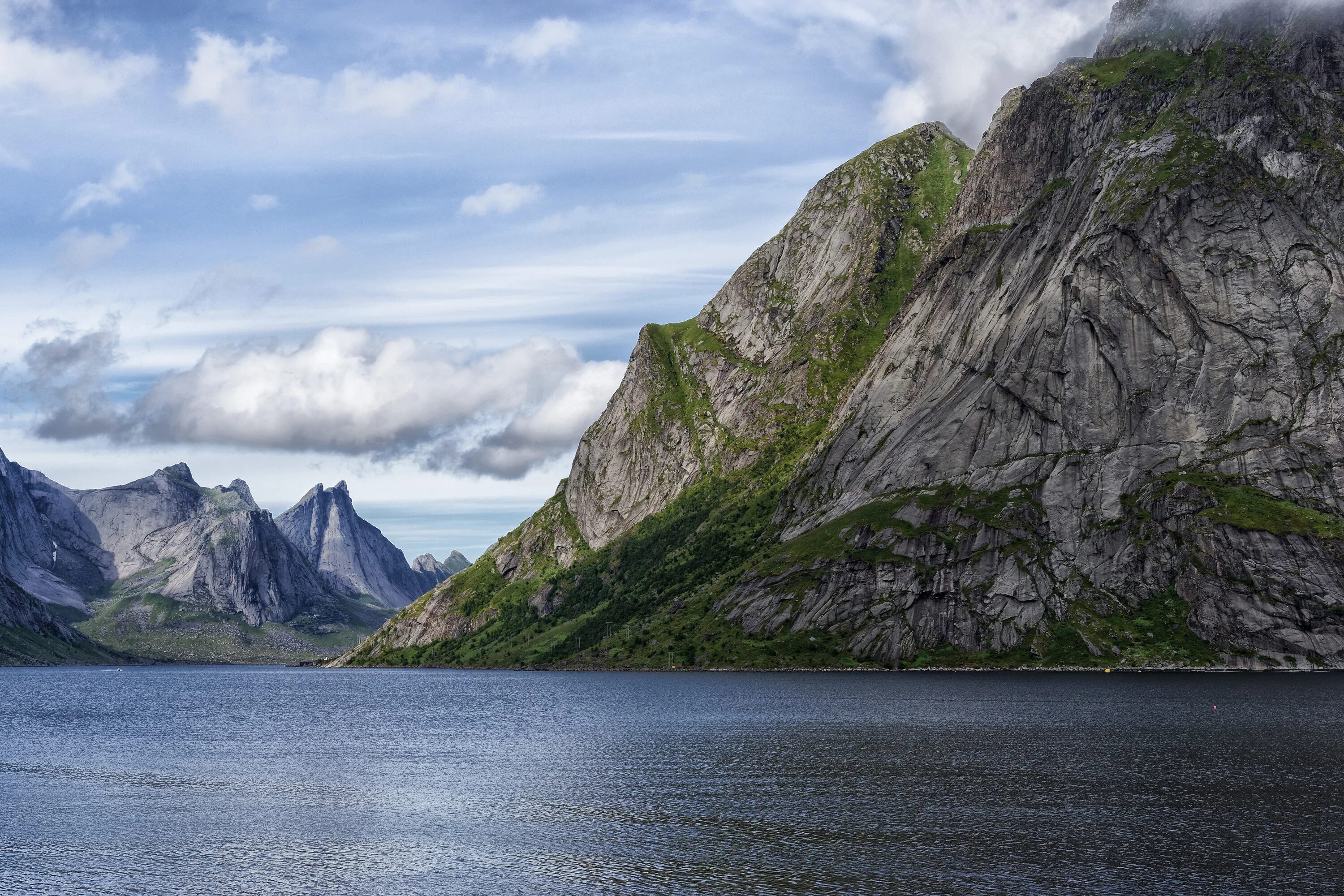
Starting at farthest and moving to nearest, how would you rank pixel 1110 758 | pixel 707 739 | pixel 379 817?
pixel 707 739 < pixel 1110 758 < pixel 379 817

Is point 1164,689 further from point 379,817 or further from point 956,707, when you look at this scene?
point 379,817

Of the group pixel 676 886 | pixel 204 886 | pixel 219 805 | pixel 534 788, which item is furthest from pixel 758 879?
pixel 219 805

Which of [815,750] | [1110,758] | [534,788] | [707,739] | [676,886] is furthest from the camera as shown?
[707,739]

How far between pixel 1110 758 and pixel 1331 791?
69.0 feet

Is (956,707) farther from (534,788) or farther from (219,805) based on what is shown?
(219,805)

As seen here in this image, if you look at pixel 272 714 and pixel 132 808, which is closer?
pixel 132 808

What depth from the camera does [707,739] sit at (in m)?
128

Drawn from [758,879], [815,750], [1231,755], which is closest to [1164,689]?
[1231,755]

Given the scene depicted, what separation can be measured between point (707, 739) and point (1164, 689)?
98187 mm

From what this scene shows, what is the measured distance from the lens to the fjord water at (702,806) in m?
62.4

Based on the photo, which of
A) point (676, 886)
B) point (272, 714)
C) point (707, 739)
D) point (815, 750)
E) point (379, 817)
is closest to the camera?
point (676, 886)

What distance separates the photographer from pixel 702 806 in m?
84.2

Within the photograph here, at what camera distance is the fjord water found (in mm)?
62406

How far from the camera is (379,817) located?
8081cm
